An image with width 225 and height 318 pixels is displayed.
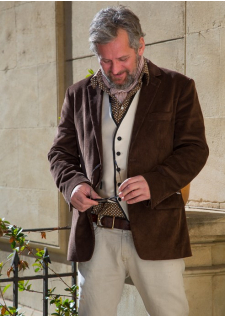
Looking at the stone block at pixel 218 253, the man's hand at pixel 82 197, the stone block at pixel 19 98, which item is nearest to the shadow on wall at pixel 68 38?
the stone block at pixel 19 98

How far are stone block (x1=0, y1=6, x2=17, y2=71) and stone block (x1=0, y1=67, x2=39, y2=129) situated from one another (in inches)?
4.7

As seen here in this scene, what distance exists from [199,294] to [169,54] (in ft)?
6.86

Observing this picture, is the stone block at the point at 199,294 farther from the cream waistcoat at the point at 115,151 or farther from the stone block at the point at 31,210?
the stone block at the point at 31,210

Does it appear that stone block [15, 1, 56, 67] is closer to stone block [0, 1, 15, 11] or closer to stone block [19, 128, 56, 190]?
stone block [0, 1, 15, 11]

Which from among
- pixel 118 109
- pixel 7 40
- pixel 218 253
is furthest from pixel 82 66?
pixel 118 109

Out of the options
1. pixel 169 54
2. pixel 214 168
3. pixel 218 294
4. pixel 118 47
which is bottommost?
pixel 218 294

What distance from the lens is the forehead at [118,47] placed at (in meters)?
2.77

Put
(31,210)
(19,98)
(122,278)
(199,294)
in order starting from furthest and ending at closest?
(19,98) < (31,210) < (199,294) < (122,278)

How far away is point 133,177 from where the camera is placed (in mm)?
2713

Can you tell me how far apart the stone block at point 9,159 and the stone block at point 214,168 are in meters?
3.11

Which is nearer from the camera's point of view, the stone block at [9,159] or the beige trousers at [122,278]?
the beige trousers at [122,278]

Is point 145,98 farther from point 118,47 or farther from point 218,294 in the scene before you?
point 218,294

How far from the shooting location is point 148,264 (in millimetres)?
2787

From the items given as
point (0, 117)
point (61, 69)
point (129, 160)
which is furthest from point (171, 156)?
point (0, 117)
